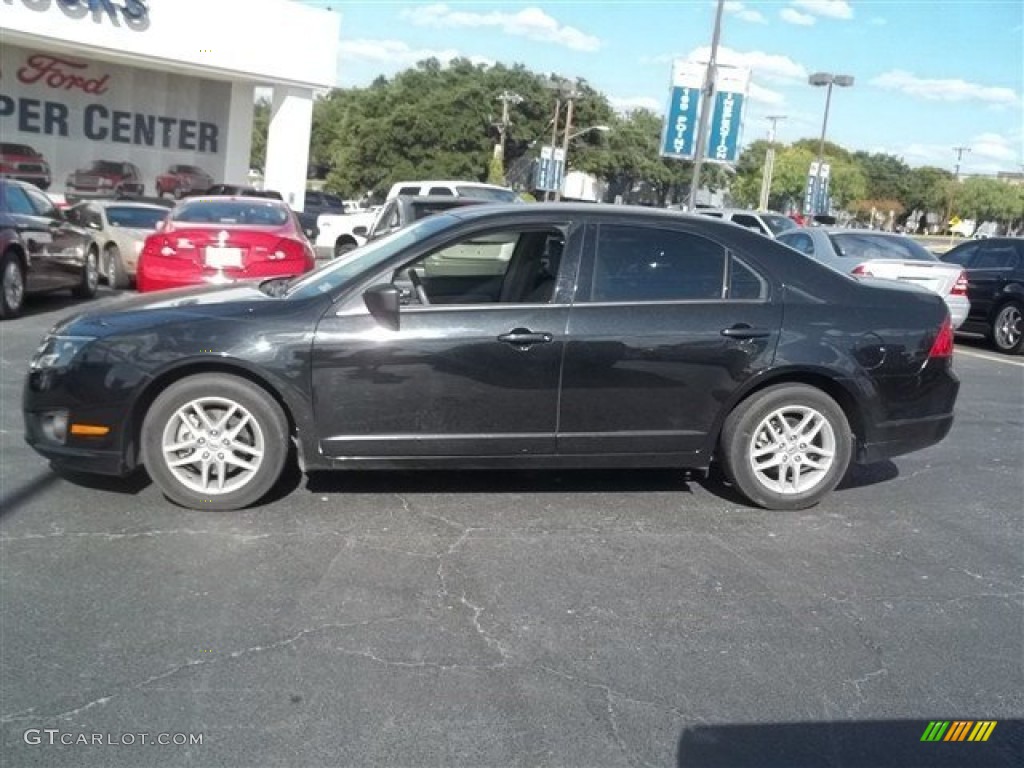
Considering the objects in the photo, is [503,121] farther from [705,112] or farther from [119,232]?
[119,232]

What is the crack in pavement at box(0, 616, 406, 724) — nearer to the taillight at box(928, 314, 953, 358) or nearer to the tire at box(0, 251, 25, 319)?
the taillight at box(928, 314, 953, 358)

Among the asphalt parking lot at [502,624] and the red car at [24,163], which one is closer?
the asphalt parking lot at [502,624]

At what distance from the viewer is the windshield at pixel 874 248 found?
48.3 feet

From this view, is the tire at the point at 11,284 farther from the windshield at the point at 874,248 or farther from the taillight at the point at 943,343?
the windshield at the point at 874,248

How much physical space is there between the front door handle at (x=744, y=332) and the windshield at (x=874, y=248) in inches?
381

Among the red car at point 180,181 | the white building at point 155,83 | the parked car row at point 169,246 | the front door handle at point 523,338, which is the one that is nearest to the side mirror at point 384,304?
the front door handle at point 523,338

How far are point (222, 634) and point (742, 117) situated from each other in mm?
21832

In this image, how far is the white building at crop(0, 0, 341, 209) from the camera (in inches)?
1214

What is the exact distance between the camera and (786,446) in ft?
18.9

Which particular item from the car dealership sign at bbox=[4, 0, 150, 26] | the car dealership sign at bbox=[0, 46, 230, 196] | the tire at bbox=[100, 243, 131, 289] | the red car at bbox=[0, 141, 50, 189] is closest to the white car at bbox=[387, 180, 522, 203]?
the tire at bbox=[100, 243, 131, 289]

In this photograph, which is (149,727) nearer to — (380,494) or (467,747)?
(467,747)

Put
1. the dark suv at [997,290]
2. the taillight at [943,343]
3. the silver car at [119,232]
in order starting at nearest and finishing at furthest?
the taillight at [943,343] < the dark suv at [997,290] < the silver car at [119,232]

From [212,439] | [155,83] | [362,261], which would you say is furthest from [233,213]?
[155,83]
